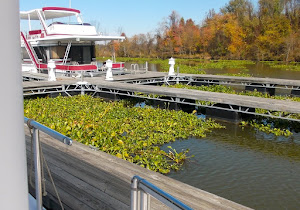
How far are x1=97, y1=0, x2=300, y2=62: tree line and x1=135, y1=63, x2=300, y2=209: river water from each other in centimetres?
3616

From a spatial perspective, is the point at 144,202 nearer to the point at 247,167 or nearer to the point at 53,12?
the point at 247,167

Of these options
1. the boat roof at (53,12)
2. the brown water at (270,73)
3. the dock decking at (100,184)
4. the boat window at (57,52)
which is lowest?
the dock decking at (100,184)

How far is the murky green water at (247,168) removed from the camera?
19.2 ft

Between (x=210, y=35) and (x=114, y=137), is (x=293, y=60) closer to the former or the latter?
(x=210, y=35)

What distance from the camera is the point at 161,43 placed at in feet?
209

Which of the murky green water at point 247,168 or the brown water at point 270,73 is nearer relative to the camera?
the murky green water at point 247,168

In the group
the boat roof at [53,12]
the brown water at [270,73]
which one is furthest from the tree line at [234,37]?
the boat roof at [53,12]

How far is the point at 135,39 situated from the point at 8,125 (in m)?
68.0

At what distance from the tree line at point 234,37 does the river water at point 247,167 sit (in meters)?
36.2

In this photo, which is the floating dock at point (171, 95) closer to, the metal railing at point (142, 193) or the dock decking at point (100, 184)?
the dock decking at point (100, 184)

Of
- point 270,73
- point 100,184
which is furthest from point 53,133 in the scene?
point 270,73

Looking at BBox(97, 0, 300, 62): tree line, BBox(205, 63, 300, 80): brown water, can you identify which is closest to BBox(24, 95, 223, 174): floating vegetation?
BBox(205, 63, 300, 80): brown water

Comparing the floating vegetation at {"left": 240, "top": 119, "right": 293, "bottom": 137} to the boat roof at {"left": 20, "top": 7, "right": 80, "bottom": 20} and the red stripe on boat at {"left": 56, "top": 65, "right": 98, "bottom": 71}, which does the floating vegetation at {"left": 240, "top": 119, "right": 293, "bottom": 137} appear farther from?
the boat roof at {"left": 20, "top": 7, "right": 80, "bottom": 20}

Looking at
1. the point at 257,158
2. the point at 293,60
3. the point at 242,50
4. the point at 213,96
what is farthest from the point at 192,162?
the point at 242,50
